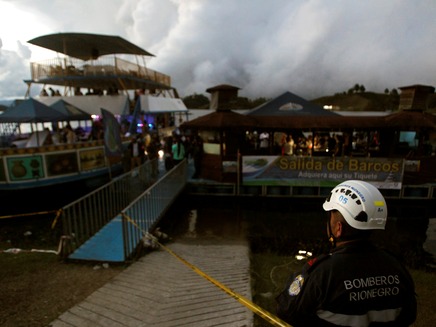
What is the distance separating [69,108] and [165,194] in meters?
9.83

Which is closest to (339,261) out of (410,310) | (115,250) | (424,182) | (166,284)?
(410,310)

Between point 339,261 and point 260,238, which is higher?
point 339,261

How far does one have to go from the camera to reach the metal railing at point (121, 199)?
23.8 feet

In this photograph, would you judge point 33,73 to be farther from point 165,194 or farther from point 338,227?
point 338,227

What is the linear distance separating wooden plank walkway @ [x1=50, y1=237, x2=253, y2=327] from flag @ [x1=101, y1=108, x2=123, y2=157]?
6.07 meters

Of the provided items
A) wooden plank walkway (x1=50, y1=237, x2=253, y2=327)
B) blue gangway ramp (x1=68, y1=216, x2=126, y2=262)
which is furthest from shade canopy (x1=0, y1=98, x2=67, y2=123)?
wooden plank walkway (x1=50, y1=237, x2=253, y2=327)

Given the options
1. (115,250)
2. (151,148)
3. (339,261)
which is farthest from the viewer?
(151,148)

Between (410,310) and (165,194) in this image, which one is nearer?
(410,310)

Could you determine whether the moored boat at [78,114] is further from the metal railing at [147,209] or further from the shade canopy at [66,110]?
the metal railing at [147,209]

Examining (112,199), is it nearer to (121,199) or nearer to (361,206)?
(121,199)

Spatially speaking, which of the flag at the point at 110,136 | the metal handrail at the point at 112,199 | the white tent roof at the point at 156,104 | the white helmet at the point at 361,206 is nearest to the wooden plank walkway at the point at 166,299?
the white helmet at the point at 361,206

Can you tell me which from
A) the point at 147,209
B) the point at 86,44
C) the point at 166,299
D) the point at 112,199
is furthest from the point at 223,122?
the point at 86,44

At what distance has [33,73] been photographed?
2209 centimetres

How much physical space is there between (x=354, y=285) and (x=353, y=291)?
34 millimetres
